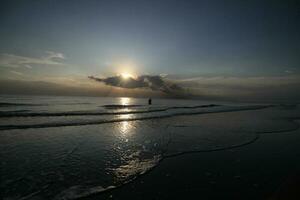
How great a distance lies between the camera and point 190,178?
19.0 feet

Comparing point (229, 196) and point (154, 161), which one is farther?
point (154, 161)

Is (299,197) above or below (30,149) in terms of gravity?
above

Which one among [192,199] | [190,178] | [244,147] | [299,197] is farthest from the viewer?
[244,147]

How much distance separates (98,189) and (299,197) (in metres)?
4.45

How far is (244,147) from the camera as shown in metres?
9.73

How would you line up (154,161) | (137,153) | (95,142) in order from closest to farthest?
(154,161), (137,153), (95,142)

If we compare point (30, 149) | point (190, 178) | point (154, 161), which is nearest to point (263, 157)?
point (190, 178)

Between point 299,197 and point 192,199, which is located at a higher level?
point 299,197

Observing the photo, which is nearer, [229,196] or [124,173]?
[229,196]

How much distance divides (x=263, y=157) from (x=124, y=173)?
6.08 metres

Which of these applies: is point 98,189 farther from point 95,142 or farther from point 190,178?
point 95,142

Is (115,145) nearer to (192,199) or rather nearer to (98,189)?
(98,189)

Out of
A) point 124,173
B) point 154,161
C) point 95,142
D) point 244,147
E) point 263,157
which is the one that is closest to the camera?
point 124,173

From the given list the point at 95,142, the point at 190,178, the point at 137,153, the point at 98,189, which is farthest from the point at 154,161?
the point at 95,142
